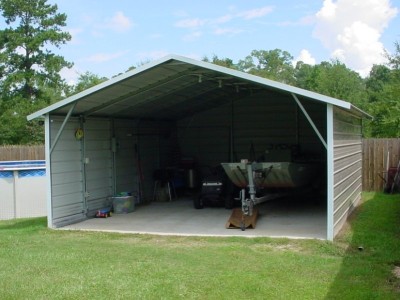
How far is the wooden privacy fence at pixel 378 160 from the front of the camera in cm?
1430

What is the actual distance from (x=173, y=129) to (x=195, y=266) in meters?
9.09

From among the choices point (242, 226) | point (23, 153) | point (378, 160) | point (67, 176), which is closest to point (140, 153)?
point (67, 176)

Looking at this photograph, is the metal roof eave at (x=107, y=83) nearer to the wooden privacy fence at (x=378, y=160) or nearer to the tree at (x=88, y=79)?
the wooden privacy fence at (x=378, y=160)

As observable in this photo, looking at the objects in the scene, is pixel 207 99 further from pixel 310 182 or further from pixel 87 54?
pixel 87 54

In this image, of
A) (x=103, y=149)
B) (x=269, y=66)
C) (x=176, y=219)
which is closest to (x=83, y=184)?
(x=103, y=149)

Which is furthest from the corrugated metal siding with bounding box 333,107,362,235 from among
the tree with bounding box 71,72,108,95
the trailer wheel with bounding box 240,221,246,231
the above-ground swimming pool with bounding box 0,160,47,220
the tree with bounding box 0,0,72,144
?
the tree with bounding box 71,72,108,95

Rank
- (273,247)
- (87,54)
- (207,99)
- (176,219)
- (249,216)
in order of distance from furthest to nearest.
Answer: (87,54) → (207,99) → (176,219) → (249,216) → (273,247)

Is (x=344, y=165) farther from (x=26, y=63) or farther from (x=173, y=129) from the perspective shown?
(x=26, y=63)

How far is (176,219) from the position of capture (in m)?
10.1

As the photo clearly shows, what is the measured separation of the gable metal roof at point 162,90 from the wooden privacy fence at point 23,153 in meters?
3.86

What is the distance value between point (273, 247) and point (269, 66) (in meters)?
46.5

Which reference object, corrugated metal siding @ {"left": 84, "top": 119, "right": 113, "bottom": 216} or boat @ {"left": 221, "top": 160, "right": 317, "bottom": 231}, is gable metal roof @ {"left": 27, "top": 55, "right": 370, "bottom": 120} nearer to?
corrugated metal siding @ {"left": 84, "top": 119, "right": 113, "bottom": 216}

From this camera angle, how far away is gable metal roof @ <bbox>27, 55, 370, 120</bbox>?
8203 millimetres

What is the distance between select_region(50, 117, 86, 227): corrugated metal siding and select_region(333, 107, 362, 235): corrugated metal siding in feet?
16.2
